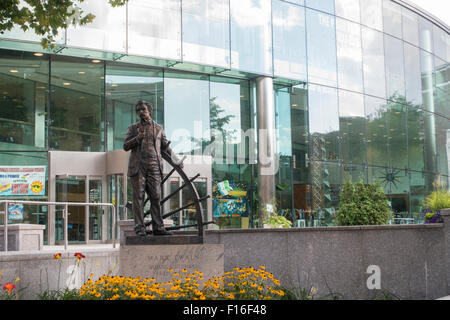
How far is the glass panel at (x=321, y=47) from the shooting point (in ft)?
95.5

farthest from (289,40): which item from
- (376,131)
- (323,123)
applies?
(376,131)

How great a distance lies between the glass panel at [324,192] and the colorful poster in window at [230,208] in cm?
411

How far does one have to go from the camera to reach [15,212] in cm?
2064

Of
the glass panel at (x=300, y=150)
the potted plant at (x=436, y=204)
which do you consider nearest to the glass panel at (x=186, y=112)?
the glass panel at (x=300, y=150)

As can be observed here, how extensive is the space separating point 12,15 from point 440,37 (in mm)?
34708

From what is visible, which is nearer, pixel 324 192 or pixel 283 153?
pixel 283 153

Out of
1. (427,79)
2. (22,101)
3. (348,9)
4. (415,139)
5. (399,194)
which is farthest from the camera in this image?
(427,79)

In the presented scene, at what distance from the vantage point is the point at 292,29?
92.1 feet

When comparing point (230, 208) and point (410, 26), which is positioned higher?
point (410, 26)

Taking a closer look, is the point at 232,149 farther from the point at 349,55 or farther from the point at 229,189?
the point at 349,55

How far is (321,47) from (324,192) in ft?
25.5
